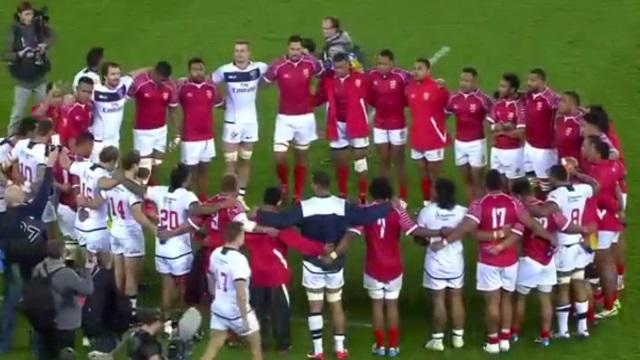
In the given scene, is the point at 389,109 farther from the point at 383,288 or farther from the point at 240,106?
the point at 383,288

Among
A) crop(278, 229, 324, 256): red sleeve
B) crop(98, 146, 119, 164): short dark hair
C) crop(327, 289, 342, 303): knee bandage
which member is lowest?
crop(327, 289, 342, 303): knee bandage

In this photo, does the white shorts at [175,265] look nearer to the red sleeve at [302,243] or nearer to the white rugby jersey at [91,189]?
the white rugby jersey at [91,189]

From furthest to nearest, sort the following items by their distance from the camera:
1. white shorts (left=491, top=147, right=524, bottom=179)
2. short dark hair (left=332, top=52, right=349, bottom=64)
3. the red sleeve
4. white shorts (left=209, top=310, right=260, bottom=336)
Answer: short dark hair (left=332, top=52, right=349, bottom=64) < white shorts (left=491, top=147, right=524, bottom=179) < the red sleeve < white shorts (left=209, top=310, right=260, bottom=336)

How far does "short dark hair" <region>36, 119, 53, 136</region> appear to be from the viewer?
14055mm

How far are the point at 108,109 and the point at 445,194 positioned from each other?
4.52 m

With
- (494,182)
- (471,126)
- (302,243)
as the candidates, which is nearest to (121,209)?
(302,243)

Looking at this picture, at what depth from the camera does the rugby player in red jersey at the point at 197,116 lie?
51.2ft

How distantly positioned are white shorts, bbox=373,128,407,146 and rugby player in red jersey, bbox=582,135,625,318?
98.6 inches

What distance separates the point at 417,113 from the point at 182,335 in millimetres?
4927

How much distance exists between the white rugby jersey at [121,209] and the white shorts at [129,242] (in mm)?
13

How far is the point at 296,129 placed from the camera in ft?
52.3

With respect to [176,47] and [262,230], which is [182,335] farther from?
[176,47]

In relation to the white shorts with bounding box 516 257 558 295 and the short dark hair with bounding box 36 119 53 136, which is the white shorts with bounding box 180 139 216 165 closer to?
the short dark hair with bounding box 36 119 53 136

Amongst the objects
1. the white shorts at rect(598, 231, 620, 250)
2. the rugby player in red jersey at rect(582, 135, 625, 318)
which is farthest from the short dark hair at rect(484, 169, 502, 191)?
the white shorts at rect(598, 231, 620, 250)
